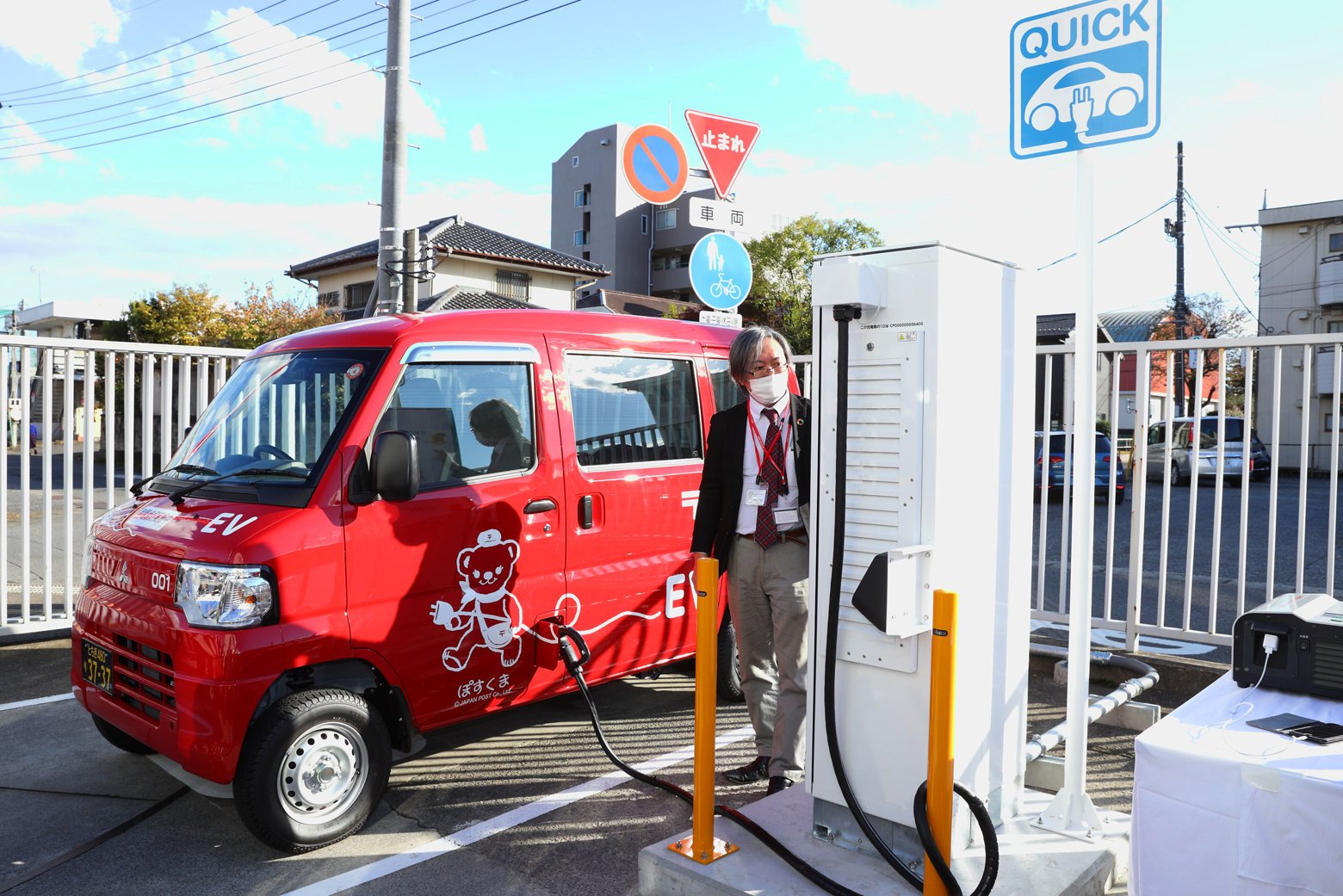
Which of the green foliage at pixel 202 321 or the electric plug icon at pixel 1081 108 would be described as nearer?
the electric plug icon at pixel 1081 108

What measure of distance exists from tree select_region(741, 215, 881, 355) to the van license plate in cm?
3466

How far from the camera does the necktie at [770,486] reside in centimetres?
390

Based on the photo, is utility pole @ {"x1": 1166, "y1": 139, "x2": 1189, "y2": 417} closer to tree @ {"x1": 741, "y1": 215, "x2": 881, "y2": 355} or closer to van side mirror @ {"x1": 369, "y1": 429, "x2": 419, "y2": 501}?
tree @ {"x1": 741, "y1": 215, "x2": 881, "y2": 355}

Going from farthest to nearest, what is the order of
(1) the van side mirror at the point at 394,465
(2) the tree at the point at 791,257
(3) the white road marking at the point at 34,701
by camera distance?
(2) the tree at the point at 791,257 < (3) the white road marking at the point at 34,701 < (1) the van side mirror at the point at 394,465

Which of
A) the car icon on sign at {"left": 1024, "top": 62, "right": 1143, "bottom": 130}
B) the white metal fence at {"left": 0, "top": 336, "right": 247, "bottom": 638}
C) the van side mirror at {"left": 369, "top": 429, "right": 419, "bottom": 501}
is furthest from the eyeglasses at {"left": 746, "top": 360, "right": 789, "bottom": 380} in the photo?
the white metal fence at {"left": 0, "top": 336, "right": 247, "bottom": 638}

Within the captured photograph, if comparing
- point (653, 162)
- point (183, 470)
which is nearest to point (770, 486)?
point (183, 470)

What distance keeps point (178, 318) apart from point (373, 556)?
3407cm

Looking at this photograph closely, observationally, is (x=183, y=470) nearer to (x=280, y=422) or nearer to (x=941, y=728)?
(x=280, y=422)

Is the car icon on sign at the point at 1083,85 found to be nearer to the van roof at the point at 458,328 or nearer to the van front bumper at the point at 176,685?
the van roof at the point at 458,328

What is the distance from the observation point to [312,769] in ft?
11.9

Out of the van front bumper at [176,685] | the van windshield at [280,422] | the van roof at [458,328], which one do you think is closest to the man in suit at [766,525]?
the van roof at [458,328]

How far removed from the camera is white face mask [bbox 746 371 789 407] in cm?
394

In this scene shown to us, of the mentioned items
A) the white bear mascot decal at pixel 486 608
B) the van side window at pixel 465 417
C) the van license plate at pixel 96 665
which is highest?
the van side window at pixel 465 417

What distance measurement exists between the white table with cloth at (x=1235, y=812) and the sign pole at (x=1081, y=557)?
0.73 metres
